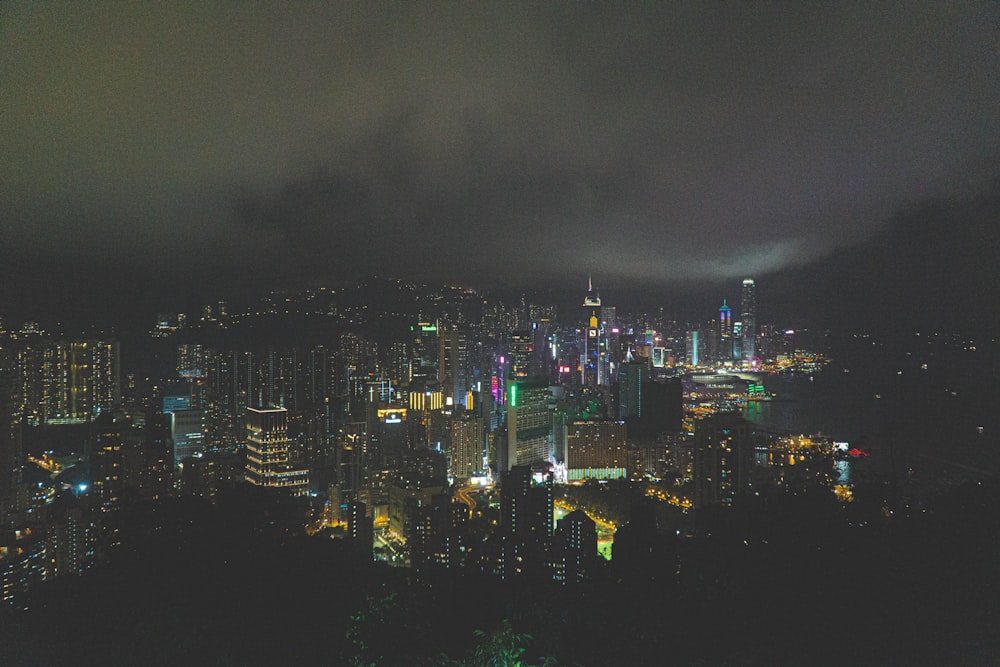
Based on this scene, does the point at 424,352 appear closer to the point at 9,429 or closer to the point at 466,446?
the point at 466,446

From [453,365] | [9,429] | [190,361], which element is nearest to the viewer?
[9,429]

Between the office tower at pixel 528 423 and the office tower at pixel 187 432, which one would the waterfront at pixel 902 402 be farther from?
the office tower at pixel 187 432

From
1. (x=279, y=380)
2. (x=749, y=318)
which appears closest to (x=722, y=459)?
(x=749, y=318)

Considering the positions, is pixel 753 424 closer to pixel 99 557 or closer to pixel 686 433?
pixel 686 433

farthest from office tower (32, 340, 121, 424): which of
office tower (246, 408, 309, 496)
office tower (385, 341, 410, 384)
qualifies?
office tower (385, 341, 410, 384)

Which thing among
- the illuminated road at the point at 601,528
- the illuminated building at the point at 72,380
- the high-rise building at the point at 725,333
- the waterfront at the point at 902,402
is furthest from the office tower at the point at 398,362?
the waterfront at the point at 902,402

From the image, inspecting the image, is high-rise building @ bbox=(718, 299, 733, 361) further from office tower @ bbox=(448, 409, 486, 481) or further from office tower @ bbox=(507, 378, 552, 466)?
office tower @ bbox=(448, 409, 486, 481)
